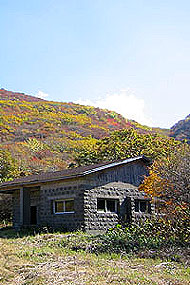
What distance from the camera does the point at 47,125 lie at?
6594 cm

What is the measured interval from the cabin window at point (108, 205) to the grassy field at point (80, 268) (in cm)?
656

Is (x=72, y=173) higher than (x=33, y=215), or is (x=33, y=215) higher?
(x=72, y=173)

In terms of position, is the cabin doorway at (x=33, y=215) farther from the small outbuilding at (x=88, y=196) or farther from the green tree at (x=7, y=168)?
the green tree at (x=7, y=168)

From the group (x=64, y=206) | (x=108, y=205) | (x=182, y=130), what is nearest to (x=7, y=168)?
(x=64, y=206)

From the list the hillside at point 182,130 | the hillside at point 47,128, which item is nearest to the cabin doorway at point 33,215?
the hillside at point 47,128

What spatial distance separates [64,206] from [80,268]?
10672mm

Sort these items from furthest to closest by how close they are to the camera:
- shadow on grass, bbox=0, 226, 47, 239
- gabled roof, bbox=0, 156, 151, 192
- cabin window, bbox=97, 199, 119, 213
Answer: cabin window, bbox=97, 199, 119, 213 < gabled roof, bbox=0, 156, 151, 192 < shadow on grass, bbox=0, 226, 47, 239

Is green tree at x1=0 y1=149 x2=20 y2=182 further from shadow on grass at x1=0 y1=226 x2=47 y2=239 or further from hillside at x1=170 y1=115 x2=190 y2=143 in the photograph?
hillside at x1=170 y1=115 x2=190 y2=143

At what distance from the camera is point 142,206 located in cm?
2403

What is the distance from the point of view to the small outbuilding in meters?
20.3

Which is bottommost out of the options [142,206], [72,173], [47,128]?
[142,206]

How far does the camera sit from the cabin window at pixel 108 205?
69.6ft

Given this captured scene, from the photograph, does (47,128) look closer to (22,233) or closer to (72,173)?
(22,233)

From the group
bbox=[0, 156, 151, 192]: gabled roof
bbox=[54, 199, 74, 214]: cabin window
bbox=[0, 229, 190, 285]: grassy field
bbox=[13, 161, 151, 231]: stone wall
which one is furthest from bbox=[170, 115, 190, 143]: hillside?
bbox=[0, 229, 190, 285]: grassy field
